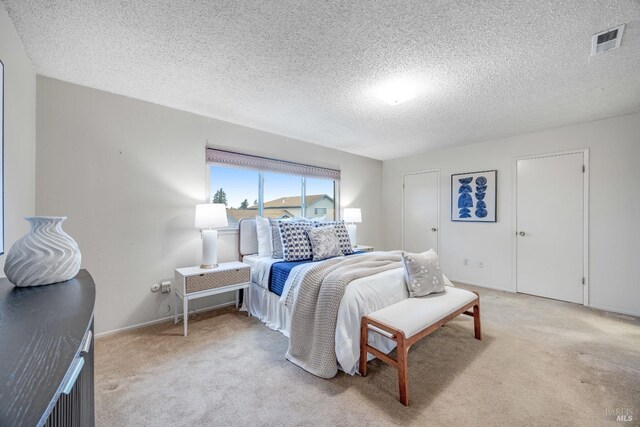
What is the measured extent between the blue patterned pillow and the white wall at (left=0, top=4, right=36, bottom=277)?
2005 millimetres

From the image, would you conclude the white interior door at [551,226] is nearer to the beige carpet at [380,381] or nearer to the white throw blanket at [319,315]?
the beige carpet at [380,381]

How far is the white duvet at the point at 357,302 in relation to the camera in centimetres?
186

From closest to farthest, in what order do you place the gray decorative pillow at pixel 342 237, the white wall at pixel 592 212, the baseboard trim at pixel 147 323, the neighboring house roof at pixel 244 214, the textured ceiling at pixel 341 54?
the textured ceiling at pixel 341 54 → the baseboard trim at pixel 147 323 → the white wall at pixel 592 212 → the gray decorative pillow at pixel 342 237 → the neighboring house roof at pixel 244 214

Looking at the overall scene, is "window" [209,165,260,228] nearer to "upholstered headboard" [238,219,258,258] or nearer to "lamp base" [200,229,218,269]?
"upholstered headboard" [238,219,258,258]

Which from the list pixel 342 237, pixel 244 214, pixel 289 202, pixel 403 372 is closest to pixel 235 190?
pixel 244 214

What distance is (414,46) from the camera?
1.76 metres

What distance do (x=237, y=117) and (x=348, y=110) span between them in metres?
1.33

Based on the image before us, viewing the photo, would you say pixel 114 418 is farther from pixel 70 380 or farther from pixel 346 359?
pixel 346 359

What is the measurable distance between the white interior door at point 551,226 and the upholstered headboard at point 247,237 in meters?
3.79

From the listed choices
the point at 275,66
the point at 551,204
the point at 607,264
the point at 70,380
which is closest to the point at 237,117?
the point at 275,66

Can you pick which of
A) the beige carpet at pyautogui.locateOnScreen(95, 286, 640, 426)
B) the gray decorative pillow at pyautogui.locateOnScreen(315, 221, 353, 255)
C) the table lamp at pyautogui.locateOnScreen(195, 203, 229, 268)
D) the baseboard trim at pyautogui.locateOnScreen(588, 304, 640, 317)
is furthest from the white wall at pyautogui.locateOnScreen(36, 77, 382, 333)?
the baseboard trim at pyautogui.locateOnScreen(588, 304, 640, 317)

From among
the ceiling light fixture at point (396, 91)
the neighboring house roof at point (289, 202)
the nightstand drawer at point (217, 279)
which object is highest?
the ceiling light fixture at point (396, 91)

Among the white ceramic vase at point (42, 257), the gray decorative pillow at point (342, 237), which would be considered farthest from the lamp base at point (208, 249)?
the white ceramic vase at point (42, 257)

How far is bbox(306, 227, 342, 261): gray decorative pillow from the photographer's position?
9.58ft
